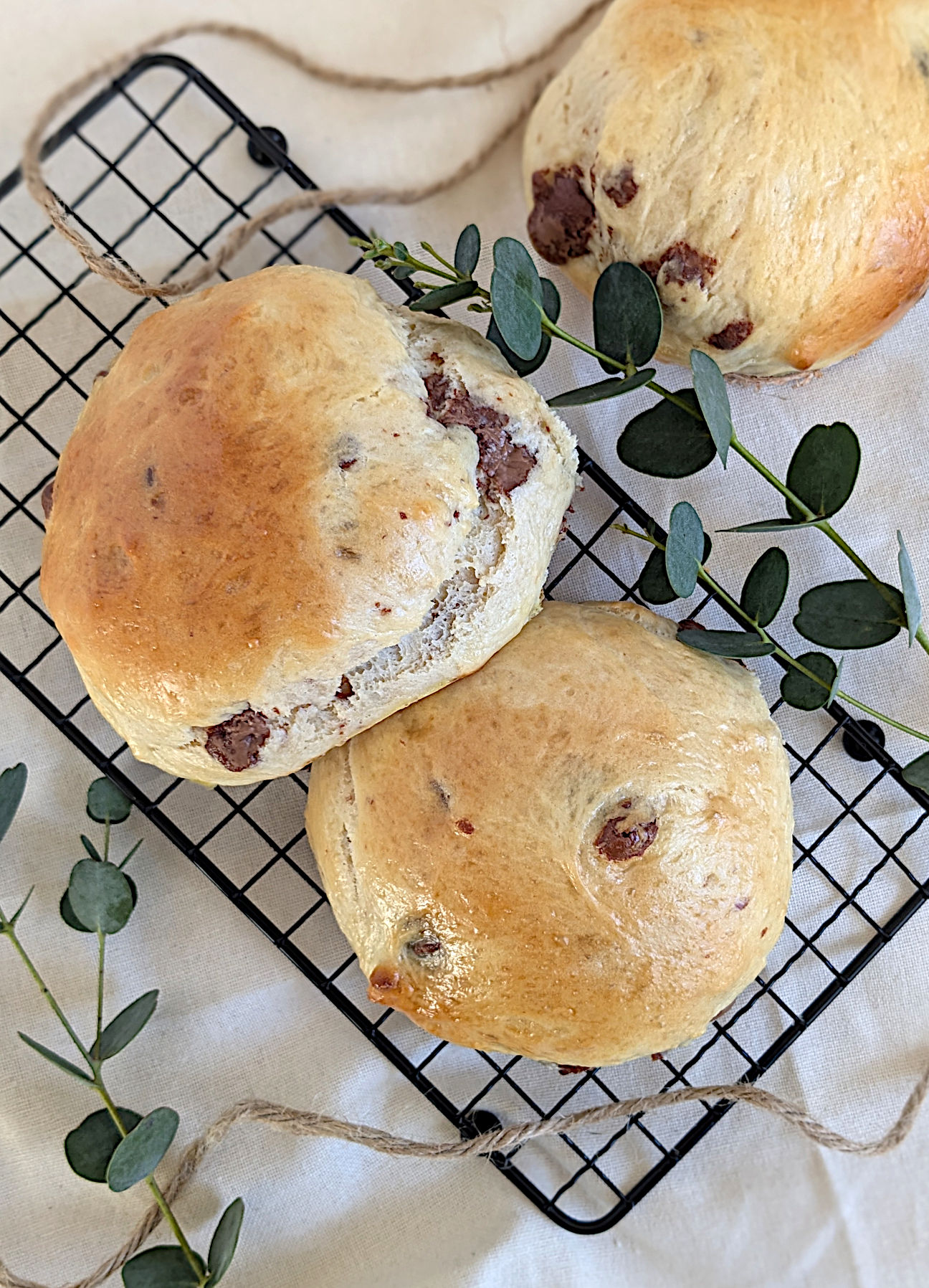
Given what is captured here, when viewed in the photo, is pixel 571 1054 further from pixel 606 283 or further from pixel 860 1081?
pixel 606 283

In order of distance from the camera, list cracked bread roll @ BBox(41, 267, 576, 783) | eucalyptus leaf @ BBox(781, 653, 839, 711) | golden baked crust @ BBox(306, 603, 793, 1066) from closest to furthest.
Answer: cracked bread roll @ BBox(41, 267, 576, 783), golden baked crust @ BBox(306, 603, 793, 1066), eucalyptus leaf @ BBox(781, 653, 839, 711)

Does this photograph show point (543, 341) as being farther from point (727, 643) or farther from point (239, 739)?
point (239, 739)

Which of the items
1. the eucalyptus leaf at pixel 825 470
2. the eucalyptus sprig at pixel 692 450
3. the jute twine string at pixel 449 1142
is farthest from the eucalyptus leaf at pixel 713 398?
the jute twine string at pixel 449 1142

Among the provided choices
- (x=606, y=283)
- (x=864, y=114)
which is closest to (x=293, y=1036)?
(x=606, y=283)

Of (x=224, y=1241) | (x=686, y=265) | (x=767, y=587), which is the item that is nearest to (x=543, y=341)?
(x=686, y=265)

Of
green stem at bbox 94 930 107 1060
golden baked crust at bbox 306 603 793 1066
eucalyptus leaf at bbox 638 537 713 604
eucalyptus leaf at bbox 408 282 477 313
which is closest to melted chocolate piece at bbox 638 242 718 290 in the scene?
eucalyptus leaf at bbox 408 282 477 313

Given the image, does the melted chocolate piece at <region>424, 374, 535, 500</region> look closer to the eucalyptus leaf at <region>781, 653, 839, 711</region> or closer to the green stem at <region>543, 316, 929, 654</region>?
the green stem at <region>543, 316, 929, 654</region>

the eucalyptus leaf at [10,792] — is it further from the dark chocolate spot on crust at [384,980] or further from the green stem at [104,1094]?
the dark chocolate spot on crust at [384,980]
